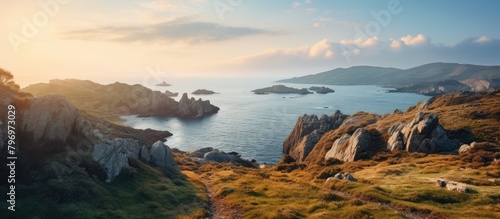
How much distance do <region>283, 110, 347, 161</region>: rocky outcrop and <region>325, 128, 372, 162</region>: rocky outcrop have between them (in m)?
31.3

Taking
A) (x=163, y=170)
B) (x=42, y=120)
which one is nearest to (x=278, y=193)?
(x=163, y=170)

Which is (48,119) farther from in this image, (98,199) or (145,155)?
(145,155)

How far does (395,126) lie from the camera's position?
285ft

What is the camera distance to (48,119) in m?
46.5

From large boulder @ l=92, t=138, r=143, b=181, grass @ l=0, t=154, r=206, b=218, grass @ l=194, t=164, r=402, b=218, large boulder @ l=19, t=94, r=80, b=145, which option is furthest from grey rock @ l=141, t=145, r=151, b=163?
grass @ l=194, t=164, r=402, b=218

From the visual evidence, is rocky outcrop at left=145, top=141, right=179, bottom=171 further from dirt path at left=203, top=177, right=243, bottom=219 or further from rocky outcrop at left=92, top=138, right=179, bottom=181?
dirt path at left=203, top=177, right=243, bottom=219

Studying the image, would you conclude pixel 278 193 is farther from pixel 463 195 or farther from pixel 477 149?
pixel 477 149

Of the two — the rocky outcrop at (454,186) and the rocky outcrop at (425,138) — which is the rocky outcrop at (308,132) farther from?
the rocky outcrop at (454,186)

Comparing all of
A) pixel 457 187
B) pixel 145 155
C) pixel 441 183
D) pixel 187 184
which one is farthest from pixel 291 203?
pixel 145 155

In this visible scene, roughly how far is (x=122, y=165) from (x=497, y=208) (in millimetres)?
48856

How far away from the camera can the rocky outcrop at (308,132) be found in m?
125

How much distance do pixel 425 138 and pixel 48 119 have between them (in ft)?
259

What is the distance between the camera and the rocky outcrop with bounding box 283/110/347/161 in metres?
125

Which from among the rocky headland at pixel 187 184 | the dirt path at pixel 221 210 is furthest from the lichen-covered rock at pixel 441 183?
the dirt path at pixel 221 210
